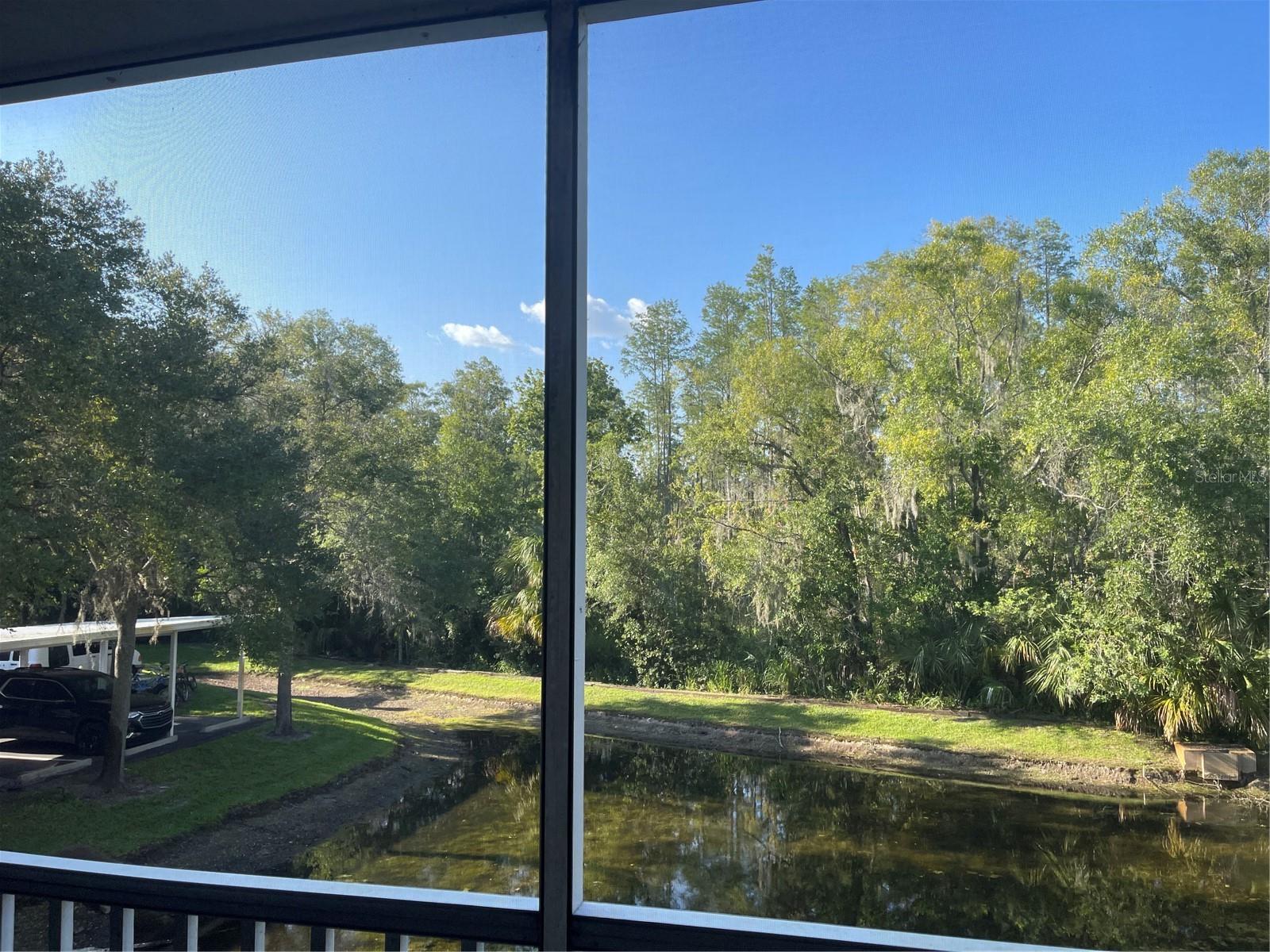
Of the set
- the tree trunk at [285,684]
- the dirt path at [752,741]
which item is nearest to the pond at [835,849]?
the dirt path at [752,741]

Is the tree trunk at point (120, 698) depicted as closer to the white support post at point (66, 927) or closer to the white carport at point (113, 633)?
the white carport at point (113, 633)

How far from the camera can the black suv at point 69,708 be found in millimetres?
1841

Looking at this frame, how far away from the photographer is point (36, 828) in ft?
6.10

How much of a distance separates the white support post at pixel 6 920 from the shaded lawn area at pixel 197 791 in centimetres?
56

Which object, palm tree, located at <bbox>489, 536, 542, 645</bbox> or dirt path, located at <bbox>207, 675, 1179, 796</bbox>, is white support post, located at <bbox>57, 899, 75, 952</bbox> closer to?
Answer: dirt path, located at <bbox>207, 675, 1179, 796</bbox>

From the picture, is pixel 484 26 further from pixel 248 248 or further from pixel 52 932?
pixel 52 932

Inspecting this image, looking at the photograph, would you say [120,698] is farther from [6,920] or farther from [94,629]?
[6,920]

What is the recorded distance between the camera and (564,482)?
3.57 feet

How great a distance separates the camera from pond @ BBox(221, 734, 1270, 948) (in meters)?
1.49

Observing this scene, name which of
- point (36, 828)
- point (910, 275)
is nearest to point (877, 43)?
point (910, 275)

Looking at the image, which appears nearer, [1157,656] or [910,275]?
[1157,656]

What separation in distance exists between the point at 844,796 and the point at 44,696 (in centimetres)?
205

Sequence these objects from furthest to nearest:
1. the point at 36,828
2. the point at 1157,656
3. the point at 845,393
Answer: the point at 845,393, the point at 36,828, the point at 1157,656

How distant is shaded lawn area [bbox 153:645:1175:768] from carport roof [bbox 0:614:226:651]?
0.08m
